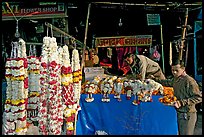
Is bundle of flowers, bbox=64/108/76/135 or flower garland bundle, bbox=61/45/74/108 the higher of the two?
flower garland bundle, bbox=61/45/74/108

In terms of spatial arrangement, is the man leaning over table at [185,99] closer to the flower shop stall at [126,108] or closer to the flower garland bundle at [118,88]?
the flower shop stall at [126,108]

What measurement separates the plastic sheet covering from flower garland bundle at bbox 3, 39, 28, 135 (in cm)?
153

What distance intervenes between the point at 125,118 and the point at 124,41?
5023 millimetres

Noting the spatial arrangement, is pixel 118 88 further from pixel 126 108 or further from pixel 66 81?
pixel 66 81

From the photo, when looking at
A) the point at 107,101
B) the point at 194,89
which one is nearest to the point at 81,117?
the point at 107,101

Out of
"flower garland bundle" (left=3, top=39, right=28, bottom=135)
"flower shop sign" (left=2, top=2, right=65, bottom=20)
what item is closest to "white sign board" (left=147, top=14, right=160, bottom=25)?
"flower shop sign" (left=2, top=2, right=65, bottom=20)

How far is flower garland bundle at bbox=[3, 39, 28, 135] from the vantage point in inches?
190

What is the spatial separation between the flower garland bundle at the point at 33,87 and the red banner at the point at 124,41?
5.41m

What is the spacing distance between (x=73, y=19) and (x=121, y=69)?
7.75ft

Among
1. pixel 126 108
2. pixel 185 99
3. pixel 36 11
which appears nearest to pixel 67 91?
pixel 126 108

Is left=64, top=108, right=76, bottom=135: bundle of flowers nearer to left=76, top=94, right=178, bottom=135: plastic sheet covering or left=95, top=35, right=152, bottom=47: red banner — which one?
left=76, top=94, right=178, bottom=135: plastic sheet covering

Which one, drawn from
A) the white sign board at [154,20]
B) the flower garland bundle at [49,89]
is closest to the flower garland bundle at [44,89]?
the flower garland bundle at [49,89]

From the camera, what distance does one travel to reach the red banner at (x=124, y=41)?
10.7 metres

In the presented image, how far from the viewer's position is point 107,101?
617 centimetres
